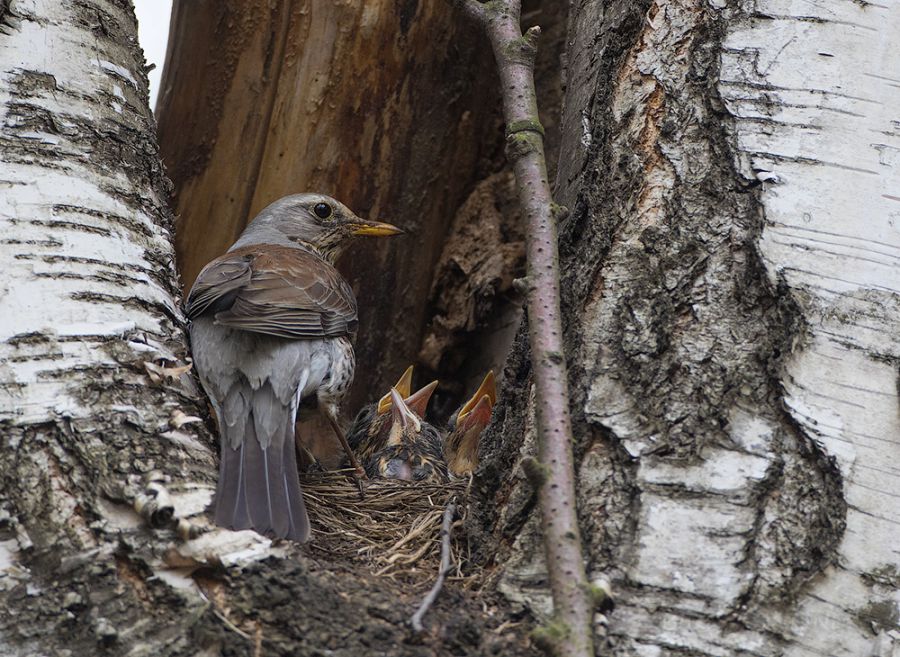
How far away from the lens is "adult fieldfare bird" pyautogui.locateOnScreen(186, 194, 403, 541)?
2855 mm

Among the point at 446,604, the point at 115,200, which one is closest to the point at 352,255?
the point at 115,200

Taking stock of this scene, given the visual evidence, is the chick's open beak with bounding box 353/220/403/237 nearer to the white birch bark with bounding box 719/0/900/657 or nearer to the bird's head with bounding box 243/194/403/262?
the bird's head with bounding box 243/194/403/262

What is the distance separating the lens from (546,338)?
2518 millimetres

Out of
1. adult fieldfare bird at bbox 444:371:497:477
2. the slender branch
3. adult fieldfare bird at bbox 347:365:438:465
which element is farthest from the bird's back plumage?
adult fieldfare bird at bbox 444:371:497:477

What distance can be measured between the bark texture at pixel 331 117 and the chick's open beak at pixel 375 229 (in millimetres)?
133

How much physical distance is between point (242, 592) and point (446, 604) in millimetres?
487

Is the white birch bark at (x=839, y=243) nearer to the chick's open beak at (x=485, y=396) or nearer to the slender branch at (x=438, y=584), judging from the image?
the slender branch at (x=438, y=584)

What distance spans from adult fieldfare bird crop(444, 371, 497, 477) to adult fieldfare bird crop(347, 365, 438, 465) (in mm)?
230

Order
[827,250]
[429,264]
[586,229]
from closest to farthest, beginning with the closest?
1. [827,250]
2. [586,229]
3. [429,264]

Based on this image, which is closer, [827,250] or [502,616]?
[502,616]

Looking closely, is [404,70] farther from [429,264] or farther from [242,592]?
[242,592]

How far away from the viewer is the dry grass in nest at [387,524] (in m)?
2.90

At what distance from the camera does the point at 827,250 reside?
260cm

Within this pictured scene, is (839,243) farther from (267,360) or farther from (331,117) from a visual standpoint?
(331,117)
